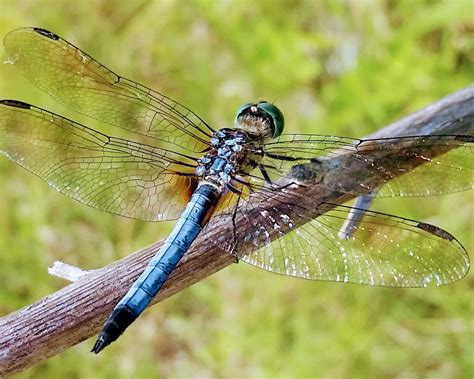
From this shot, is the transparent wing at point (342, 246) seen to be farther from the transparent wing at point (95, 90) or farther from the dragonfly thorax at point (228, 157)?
the transparent wing at point (95, 90)

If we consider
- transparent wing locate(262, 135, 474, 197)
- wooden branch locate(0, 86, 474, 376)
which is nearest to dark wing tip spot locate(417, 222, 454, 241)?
transparent wing locate(262, 135, 474, 197)

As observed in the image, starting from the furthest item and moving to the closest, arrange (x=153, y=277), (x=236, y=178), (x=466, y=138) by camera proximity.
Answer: (x=236, y=178) → (x=466, y=138) → (x=153, y=277)

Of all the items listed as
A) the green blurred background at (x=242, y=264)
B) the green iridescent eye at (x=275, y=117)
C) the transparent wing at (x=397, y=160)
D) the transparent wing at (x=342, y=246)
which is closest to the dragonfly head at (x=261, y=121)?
the green iridescent eye at (x=275, y=117)

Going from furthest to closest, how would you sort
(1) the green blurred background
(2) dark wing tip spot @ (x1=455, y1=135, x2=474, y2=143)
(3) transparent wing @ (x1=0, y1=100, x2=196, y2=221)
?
(1) the green blurred background
(3) transparent wing @ (x1=0, y1=100, x2=196, y2=221)
(2) dark wing tip spot @ (x1=455, y1=135, x2=474, y2=143)

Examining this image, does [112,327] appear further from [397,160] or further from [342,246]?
[397,160]

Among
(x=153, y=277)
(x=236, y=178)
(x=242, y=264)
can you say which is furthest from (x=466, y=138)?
(x=242, y=264)

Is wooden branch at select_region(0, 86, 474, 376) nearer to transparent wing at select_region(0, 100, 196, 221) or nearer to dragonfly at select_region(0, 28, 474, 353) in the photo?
dragonfly at select_region(0, 28, 474, 353)

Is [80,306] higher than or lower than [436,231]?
lower
